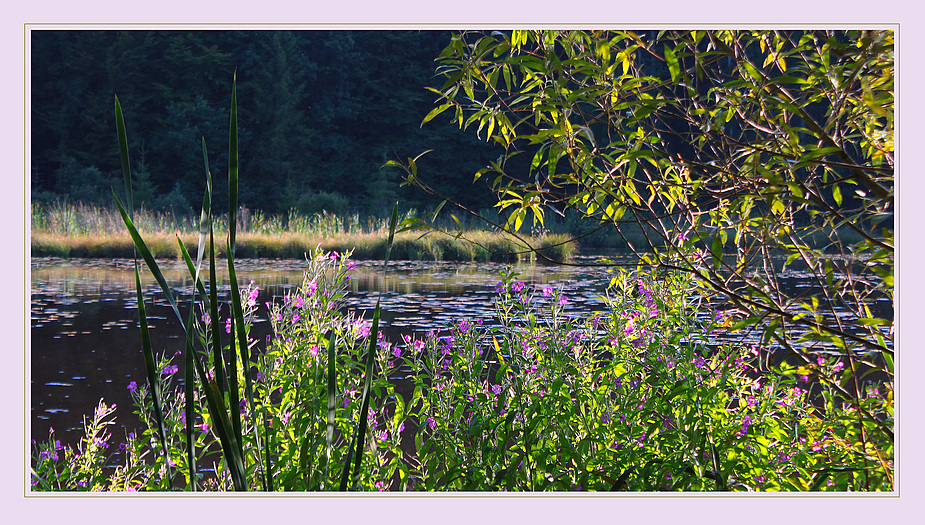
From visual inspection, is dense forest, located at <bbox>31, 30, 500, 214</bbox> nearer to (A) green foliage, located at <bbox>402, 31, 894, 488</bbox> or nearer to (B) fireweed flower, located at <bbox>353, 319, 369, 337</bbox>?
(B) fireweed flower, located at <bbox>353, 319, 369, 337</bbox>

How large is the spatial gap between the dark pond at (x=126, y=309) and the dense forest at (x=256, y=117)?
776cm

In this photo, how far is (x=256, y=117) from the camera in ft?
64.3

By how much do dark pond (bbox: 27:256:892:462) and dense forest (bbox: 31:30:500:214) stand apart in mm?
7763

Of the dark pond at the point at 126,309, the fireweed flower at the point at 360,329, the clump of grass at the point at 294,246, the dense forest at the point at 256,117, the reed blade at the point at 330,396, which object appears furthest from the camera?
the dense forest at the point at 256,117

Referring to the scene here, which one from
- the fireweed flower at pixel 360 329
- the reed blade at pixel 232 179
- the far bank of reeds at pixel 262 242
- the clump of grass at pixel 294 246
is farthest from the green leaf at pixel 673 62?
the clump of grass at pixel 294 246

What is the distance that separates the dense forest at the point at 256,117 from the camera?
1738 centimetres

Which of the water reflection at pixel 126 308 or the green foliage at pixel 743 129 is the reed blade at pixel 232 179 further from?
the green foliage at pixel 743 129

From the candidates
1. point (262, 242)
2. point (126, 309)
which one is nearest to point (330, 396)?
point (126, 309)

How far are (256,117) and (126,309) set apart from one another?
14.8m

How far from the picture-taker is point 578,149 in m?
1.38

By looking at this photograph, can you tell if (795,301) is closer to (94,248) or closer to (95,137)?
(94,248)

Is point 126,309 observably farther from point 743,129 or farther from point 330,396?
point 743,129

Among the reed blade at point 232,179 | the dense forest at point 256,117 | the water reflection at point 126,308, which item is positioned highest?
the dense forest at point 256,117

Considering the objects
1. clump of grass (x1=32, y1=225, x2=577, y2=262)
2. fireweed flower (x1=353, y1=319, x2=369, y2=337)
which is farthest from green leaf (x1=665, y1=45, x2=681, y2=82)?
clump of grass (x1=32, y1=225, x2=577, y2=262)
